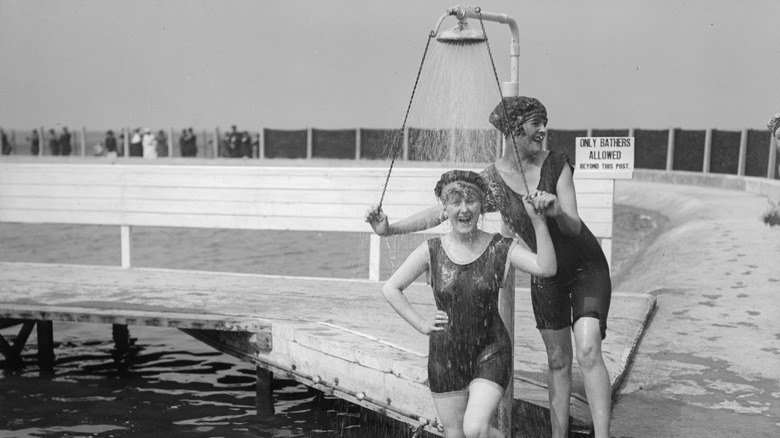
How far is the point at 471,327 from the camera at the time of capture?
15.0 ft

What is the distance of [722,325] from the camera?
8703 millimetres

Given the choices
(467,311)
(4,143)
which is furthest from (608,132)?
(4,143)

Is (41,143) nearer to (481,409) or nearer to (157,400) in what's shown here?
(157,400)

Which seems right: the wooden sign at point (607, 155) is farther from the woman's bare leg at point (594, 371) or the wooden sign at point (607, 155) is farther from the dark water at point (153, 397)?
the woman's bare leg at point (594, 371)

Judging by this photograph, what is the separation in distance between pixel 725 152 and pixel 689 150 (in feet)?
7.92

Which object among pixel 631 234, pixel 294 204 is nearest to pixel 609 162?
pixel 294 204

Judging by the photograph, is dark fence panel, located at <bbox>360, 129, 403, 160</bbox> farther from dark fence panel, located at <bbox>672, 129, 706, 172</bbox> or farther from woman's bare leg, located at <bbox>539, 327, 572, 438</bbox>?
woman's bare leg, located at <bbox>539, 327, 572, 438</bbox>

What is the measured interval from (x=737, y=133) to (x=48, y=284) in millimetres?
Answer: 27413

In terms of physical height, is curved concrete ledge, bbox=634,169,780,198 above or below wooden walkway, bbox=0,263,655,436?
above

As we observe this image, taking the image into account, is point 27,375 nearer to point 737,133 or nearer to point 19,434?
point 19,434

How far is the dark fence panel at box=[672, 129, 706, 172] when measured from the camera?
3500cm

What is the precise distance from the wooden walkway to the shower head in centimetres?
215

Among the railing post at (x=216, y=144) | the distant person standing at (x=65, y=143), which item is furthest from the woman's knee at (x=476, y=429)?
the distant person standing at (x=65, y=143)

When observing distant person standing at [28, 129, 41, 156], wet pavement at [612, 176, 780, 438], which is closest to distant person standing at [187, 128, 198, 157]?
distant person standing at [28, 129, 41, 156]
